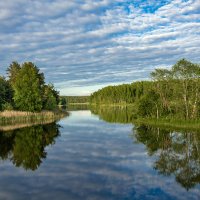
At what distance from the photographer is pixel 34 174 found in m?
23.7

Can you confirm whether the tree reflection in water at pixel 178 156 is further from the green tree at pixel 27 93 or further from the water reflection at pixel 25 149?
the green tree at pixel 27 93

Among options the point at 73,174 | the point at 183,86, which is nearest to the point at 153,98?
the point at 183,86

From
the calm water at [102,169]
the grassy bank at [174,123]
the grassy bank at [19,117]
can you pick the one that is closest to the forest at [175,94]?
the grassy bank at [174,123]

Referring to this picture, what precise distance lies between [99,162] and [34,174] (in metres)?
6.40

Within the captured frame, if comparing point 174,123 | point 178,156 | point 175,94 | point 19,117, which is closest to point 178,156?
point 178,156

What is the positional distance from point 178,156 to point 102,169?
7875 millimetres

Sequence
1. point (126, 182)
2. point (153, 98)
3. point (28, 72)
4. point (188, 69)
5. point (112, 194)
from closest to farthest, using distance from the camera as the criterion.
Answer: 1. point (112, 194)
2. point (126, 182)
3. point (188, 69)
4. point (153, 98)
5. point (28, 72)

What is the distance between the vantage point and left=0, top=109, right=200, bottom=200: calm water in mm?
18578

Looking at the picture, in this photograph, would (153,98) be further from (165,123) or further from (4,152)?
(4,152)

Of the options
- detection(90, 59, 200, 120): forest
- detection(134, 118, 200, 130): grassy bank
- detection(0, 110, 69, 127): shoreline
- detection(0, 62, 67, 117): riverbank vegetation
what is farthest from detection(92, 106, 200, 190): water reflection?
detection(0, 62, 67, 117): riverbank vegetation

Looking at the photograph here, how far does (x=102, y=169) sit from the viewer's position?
25000 mm

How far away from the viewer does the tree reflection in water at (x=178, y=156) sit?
21.6m

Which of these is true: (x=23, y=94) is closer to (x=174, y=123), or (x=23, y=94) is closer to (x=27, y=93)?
(x=27, y=93)

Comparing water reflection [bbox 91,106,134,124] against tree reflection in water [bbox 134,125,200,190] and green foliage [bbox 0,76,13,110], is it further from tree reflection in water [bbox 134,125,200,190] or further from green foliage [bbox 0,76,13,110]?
tree reflection in water [bbox 134,125,200,190]
